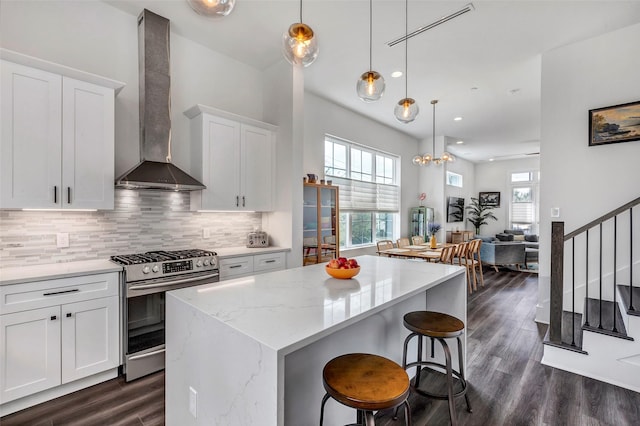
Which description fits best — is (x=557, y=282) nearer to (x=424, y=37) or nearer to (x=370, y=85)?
(x=370, y=85)

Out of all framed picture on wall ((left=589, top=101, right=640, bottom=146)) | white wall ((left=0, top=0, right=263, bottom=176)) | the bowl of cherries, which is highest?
white wall ((left=0, top=0, right=263, bottom=176))

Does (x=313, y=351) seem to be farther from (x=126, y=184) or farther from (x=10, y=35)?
(x=10, y=35)

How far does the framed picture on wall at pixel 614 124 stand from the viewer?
10.3ft

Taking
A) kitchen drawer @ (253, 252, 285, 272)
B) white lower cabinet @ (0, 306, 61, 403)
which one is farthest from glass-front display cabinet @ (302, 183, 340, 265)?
white lower cabinet @ (0, 306, 61, 403)

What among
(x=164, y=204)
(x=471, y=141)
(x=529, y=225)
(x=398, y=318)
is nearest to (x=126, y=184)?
(x=164, y=204)

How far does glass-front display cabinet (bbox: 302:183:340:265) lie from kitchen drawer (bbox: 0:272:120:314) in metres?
2.31

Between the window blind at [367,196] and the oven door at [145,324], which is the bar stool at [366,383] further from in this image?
the window blind at [367,196]

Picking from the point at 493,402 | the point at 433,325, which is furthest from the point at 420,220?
the point at 433,325

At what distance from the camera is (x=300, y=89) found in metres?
3.92

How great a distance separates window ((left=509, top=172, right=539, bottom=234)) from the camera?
9992mm

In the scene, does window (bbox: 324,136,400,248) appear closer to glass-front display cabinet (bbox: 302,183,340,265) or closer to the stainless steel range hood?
glass-front display cabinet (bbox: 302,183,340,265)

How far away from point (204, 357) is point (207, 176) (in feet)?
7.68

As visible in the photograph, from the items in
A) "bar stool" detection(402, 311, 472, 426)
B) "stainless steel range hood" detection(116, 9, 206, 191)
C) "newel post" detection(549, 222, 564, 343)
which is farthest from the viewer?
"stainless steel range hood" detection(116, 9, 206, 191)

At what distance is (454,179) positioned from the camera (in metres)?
9.77
